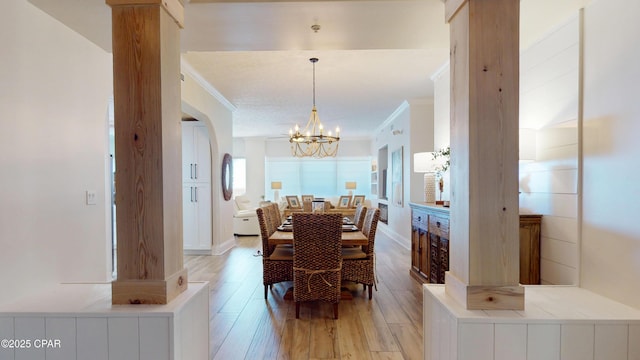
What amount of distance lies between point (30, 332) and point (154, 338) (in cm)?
59

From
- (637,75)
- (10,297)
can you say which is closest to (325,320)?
(10,297)

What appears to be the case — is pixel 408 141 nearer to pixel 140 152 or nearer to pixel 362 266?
pixel 362 266

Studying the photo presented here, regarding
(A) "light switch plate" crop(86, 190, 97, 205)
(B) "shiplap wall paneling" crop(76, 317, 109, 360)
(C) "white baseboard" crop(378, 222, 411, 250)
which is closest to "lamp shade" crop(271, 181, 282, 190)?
(C) "white baseboard" crop(378, 222, 411, 250)

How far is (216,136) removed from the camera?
5379 millimetres

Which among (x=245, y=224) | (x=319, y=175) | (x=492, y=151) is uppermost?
(x=492, y=151)

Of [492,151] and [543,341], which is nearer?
[543,341]

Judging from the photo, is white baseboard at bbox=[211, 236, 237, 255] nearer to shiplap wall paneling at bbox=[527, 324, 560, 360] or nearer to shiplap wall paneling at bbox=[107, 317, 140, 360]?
shiplap wall paneling at bbox=[107, 317, 140, 360]

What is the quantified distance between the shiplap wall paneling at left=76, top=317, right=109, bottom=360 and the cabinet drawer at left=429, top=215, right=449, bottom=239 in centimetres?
280

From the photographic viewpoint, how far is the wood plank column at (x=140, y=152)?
1491 millimetres

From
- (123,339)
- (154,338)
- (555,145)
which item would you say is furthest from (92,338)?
(555,145)

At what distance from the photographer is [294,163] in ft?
34.9

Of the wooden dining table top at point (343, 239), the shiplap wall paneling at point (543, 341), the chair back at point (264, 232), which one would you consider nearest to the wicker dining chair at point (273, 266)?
the chair back at point (264, 232)

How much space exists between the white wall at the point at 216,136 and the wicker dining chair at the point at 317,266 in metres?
2.64

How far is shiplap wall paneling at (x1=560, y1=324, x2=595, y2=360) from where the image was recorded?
4.40 feet
